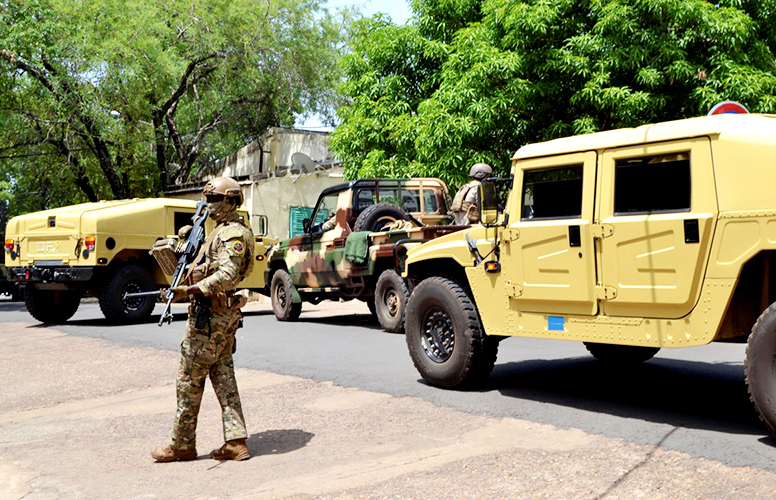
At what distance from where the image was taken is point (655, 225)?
6.02 metres

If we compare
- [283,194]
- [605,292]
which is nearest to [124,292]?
A: [605,292]

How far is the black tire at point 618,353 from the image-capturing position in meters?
8.59

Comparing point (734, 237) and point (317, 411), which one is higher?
point (734, 237)

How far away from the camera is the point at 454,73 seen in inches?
692

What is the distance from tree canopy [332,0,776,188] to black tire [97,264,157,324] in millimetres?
6094

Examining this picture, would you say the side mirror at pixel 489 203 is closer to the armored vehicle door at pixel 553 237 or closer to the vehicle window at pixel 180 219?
the armored vehicle door at pixel 553 237

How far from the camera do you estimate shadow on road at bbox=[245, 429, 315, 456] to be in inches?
229

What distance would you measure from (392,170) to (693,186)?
13.8 meters

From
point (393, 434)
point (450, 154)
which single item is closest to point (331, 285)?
point (450, 154)

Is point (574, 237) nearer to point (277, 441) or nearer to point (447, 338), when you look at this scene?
point (447, 338)

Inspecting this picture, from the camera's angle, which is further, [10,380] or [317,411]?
[10,380]

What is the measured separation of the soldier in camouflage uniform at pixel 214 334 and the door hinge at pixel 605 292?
2545 millimetres

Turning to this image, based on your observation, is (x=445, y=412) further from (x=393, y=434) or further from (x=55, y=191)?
(x=55, y=191)

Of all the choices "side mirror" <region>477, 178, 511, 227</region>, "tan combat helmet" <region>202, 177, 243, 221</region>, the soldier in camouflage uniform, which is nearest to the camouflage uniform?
the soldier in camouflage uniform
